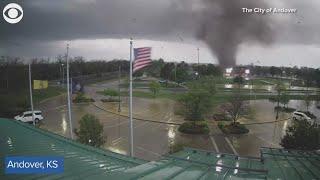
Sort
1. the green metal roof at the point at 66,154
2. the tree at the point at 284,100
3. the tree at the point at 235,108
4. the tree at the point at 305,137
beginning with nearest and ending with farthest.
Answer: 1. the green metal roof at the point at 66,154
2. the tree at the point at 305,137
3. the tree at the point at 235,108
4. the tree at the point at 284,100

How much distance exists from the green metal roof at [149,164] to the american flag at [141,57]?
11.1ft

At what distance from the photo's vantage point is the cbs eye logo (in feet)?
36.7

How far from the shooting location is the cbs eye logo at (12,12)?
11188 millimetres

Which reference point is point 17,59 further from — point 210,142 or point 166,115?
point 210,142

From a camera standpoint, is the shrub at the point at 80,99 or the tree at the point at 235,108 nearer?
the tree at the point at 235,108

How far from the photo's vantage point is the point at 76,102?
33094 millimetres

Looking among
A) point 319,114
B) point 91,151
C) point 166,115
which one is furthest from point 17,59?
point 319,114

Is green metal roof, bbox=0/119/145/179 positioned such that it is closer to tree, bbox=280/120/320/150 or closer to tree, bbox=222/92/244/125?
tree, bbox=280/120/320/150

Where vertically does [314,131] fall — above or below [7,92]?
below

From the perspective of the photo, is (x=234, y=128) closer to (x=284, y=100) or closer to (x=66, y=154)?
(x=284, y=100)

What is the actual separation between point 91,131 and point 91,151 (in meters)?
6.83

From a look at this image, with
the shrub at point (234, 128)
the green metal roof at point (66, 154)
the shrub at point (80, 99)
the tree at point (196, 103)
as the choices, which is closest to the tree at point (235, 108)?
the shrub at point (234, 128)

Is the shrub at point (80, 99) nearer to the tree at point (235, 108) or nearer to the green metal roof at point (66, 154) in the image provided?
the tree at point (235, 108)

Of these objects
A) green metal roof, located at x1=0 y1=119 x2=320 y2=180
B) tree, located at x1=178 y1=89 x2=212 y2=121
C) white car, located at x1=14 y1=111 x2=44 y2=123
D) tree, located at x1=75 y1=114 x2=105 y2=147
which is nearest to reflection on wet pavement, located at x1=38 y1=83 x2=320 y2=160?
white car, located at x1=14 y1=111 x2=44 y2=123
